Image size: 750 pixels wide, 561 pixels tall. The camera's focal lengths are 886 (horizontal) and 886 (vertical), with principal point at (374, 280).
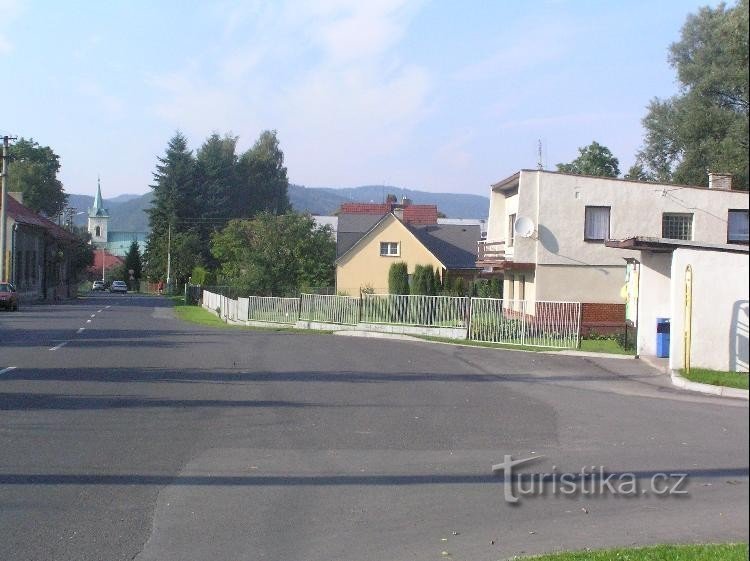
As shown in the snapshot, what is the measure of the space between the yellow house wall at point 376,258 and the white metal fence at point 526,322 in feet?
90.1

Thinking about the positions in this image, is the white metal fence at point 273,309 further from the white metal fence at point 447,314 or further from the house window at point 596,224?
the house window at point 596,224

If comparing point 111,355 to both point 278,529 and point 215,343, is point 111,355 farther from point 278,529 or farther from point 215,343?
point 278,529

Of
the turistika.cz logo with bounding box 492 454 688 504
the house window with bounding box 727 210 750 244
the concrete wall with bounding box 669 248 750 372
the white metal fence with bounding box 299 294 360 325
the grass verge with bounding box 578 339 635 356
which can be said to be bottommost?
the turistika.cz logo with bounding box 492 454 688 504

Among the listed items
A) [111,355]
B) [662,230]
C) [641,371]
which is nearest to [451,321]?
[111,355]

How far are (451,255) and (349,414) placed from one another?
148 feet

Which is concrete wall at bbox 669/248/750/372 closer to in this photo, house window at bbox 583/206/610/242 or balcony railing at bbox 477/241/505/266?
house window at bbox 583/206/610/242

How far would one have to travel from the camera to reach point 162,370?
60.7ft

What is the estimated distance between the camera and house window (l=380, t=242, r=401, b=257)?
185 ft

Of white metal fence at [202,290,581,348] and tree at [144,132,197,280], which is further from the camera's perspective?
tree at [144,132,197,280]

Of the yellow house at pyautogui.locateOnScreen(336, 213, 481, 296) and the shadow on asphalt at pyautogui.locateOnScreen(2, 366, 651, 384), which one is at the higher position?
the yellow house at pyautogui.locateOnScreen(336, 213, 481, 296)

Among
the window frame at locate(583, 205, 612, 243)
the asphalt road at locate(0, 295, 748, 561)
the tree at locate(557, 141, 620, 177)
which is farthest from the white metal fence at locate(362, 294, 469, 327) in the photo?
the tree at locate(557, 141, 620, 177)

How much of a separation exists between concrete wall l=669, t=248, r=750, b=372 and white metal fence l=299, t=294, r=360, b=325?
3232 cm

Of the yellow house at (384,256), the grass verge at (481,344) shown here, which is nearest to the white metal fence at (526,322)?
the grass verge at (481,344)

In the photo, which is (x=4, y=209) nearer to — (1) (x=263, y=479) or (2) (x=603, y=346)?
(2) (x=603, y=346)
